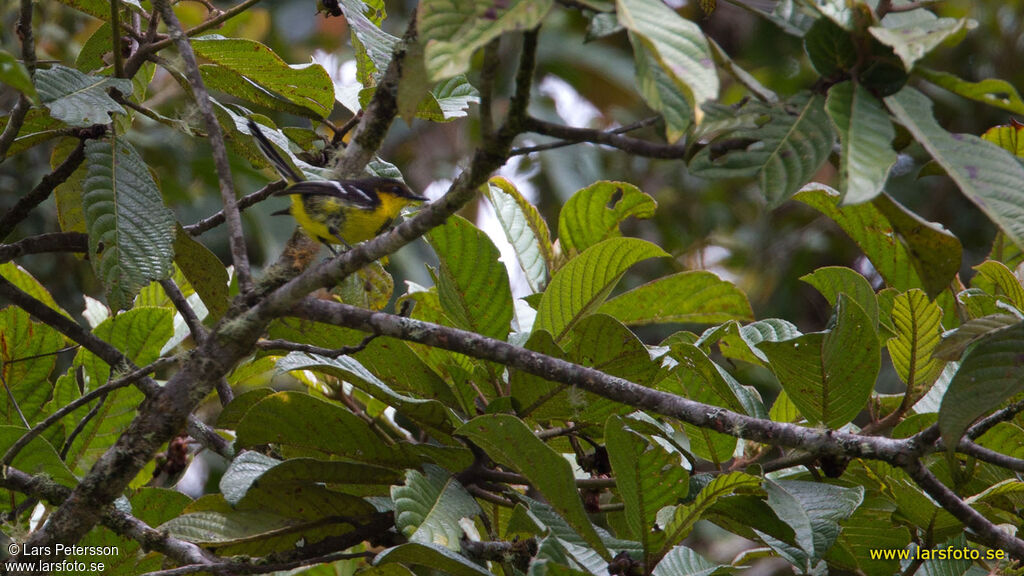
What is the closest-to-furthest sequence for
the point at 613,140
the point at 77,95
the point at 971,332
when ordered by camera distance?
the point at 613,140 < the point at 971,332 < the point at 77,95

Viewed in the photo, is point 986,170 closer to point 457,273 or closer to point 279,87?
point 457,273

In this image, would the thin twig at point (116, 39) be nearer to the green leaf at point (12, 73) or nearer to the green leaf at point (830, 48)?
the green leaf at point (12, 73)

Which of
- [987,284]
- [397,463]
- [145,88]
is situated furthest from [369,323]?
[987,284]

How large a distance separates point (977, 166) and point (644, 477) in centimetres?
77

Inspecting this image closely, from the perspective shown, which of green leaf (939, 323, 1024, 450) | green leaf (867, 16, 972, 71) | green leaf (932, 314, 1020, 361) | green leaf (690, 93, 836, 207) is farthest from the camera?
green leaf (932, 314, 1020, 361)

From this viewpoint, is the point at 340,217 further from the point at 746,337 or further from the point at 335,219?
the point at 746,337

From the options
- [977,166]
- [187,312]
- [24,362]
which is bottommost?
[24,362]

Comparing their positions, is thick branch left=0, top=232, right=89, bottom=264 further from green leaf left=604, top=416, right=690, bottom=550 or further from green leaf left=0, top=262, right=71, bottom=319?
green leaf left=604, top=416, right=690, bottom=550

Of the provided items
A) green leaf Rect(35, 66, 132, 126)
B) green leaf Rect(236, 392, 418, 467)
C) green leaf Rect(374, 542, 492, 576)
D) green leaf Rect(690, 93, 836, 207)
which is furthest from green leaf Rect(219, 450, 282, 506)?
green leaf Rect(690, 93, 836, 207)

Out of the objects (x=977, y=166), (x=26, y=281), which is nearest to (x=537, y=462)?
(x=977, y=166)

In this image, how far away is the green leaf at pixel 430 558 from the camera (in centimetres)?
150

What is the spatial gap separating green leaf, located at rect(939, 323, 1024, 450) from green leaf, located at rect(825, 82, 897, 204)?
1.32ft

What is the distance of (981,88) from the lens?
1.20 meters

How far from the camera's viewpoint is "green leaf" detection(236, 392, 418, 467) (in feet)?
5.72
